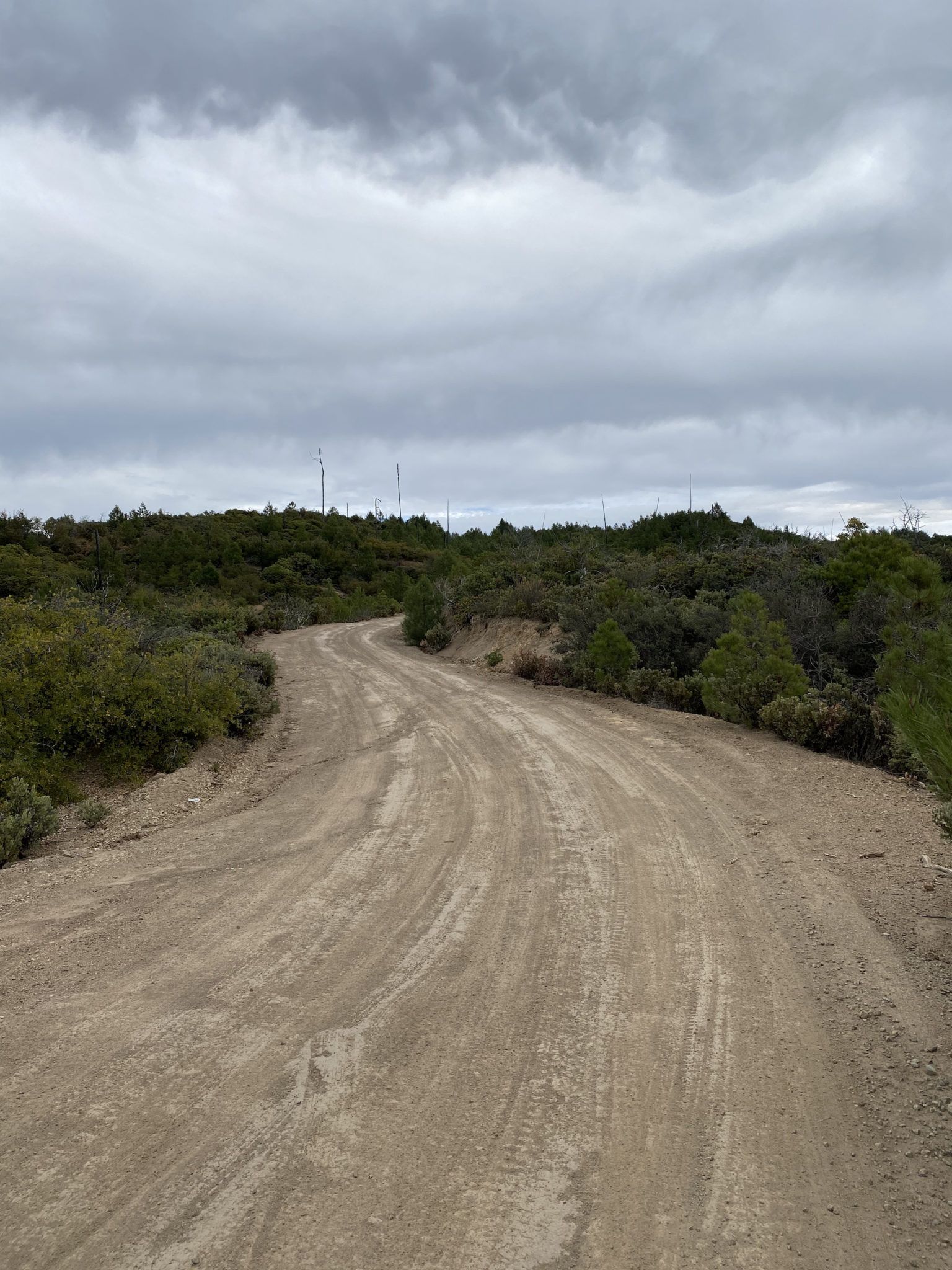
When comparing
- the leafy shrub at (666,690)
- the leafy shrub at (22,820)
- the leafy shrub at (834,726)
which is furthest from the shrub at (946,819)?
the leafy shrub at (666,690)

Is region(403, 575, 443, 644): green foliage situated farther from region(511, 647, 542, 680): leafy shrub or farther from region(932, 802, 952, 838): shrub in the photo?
region(932, 802, 952, 838): shrub

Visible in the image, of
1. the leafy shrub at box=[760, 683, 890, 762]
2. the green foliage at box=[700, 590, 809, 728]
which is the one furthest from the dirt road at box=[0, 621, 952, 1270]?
the green foliage at box=[700, 590, 809, 728]

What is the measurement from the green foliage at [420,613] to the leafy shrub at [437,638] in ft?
1.07

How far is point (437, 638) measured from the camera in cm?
2906

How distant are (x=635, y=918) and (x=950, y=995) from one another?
186 centimetres

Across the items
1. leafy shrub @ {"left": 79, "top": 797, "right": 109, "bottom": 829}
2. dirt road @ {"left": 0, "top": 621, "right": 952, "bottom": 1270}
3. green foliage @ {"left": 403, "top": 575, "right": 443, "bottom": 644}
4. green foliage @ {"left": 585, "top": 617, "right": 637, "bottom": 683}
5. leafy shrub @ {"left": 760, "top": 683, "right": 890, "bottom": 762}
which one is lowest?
dirt road @ {"left": 0, "top": 621, "right": 952, "bottom": 1270}

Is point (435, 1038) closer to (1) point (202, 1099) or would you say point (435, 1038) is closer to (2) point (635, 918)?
(1) point (202, 1099)

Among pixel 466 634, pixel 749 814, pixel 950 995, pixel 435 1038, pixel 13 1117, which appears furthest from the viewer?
pixel 466 634

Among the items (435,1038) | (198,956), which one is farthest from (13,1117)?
(435,1038)

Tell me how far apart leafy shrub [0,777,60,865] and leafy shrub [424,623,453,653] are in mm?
21026

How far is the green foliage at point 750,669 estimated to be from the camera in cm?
1177

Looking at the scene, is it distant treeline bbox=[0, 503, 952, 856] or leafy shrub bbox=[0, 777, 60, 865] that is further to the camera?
distant treeline bbox=[0, 503, 952, 856]

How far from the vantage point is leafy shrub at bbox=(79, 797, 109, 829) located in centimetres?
809

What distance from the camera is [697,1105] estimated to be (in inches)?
129
